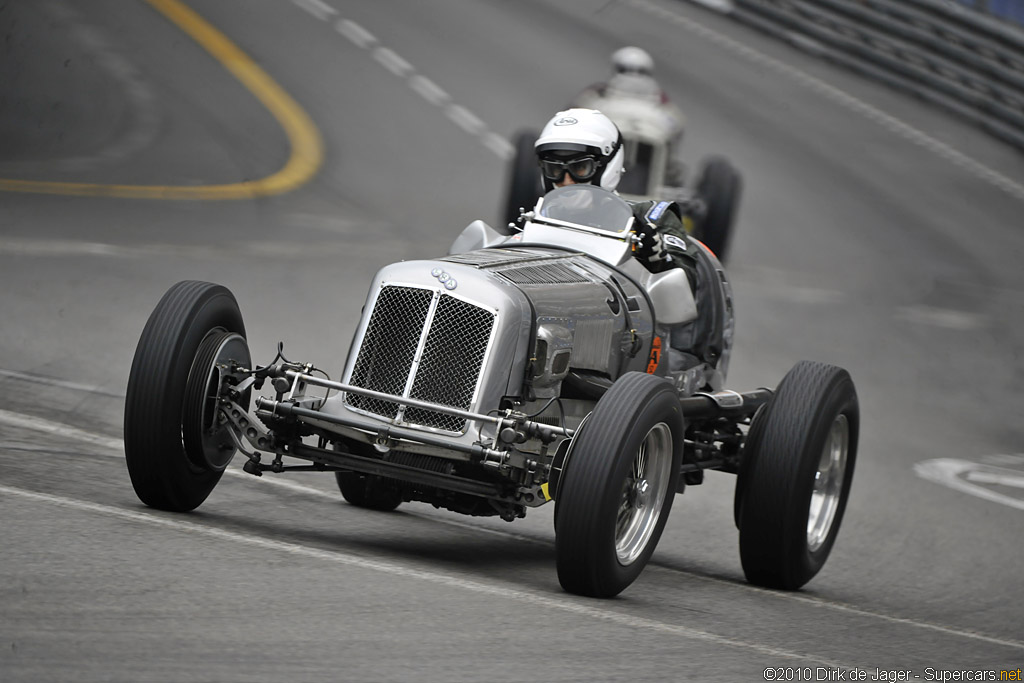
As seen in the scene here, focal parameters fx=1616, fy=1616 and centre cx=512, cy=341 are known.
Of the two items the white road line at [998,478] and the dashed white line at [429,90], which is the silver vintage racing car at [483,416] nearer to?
the white road line at [998,478]

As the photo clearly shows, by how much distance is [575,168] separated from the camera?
27.7 feet

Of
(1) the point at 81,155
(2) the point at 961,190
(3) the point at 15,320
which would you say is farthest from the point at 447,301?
(2) the point at 961,190

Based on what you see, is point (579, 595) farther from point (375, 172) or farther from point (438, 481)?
point (375, 172)

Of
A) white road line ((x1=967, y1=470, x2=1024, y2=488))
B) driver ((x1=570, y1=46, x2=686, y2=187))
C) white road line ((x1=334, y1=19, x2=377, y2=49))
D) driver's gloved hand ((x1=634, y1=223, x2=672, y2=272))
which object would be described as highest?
white road line ((x1=334, y1=19, x2=377, y2=49))

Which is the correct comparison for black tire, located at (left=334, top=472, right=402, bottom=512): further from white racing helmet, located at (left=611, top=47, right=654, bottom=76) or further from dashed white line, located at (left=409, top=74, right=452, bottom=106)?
dashed white line, located at (left=409, top=74, right=452, bottom=106)

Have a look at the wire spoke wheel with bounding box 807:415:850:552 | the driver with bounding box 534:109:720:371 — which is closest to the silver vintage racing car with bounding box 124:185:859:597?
the wire spoke wheel with bounding box 807:415:850:552

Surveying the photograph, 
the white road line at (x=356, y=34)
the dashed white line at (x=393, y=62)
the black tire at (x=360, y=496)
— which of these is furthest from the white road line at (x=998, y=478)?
the white road line at (x=356, y=34)

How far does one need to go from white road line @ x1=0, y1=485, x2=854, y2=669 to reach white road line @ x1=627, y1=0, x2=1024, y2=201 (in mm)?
19324

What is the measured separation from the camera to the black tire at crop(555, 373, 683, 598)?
6.09 meters

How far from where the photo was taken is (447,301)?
6656 millimetres

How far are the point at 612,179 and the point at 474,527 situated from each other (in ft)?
6.48

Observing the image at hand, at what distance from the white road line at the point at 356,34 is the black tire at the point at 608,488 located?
786 inches

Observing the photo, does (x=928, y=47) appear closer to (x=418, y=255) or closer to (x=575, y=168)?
(x=418, y=255)

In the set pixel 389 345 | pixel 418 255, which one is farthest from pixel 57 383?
pixel 418 255
